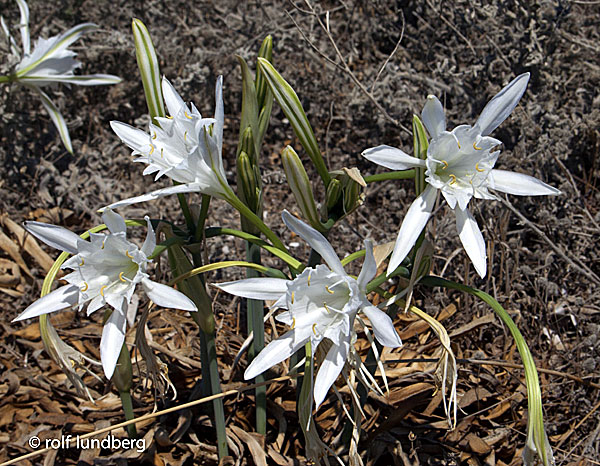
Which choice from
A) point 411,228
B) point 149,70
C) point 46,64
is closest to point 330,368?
point 411,228

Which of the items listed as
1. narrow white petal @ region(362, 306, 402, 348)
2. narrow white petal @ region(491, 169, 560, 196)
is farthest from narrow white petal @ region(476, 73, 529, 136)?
narrow white petal @ region(362, 306, 402, 348)

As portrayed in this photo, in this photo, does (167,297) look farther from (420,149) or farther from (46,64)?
(46,64)

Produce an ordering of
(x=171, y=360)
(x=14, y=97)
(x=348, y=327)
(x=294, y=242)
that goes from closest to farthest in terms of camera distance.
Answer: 1. (x=348, y=327)
2. (x=171, y=360)
3. (x=294, y=242)
4. (x=14, y=97)

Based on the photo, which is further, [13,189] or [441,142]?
[13,189]

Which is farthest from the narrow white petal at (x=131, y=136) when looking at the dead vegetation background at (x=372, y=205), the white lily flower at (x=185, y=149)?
the dead vegetation background at (x=372, y=205)

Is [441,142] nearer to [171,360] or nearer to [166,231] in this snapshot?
[166,231]

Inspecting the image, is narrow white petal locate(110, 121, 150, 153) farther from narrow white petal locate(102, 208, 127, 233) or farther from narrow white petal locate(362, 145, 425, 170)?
narrow white petal locate(362, 145, 425, 170)

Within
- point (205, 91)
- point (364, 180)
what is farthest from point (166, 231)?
point (205, 91)
